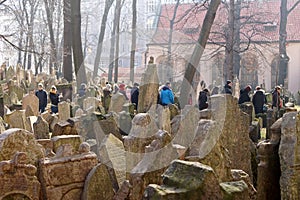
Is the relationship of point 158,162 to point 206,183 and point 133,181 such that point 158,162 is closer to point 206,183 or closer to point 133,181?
point 133,181

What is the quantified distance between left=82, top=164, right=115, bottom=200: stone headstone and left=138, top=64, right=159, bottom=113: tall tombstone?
802 cm

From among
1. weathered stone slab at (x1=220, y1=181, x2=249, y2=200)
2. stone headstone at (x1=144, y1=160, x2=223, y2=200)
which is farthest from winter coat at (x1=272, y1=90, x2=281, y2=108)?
stone headstone at (x1=144, y1=160, x2=223, y2=200)

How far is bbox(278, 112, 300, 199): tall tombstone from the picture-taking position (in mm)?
5410

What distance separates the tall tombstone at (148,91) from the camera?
46.0 feet

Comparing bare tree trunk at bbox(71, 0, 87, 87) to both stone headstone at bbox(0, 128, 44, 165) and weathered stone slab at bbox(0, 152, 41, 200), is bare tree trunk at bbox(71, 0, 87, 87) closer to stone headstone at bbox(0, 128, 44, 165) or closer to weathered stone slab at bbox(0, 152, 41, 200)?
stone headstone at bbox(0, 128, 44, 165)

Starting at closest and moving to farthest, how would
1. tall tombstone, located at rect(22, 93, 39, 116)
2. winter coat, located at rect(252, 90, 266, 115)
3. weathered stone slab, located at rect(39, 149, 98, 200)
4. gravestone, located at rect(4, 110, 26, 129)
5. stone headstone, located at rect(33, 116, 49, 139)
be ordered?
weathered stone slab, located at rect(39, 149, 98, 200) < stone headstone, located at rect(33, 116, 49, 139) < gravestone, located at rect(4, 110, 26, 129) < tall tombstone, located at rect(22, 93, 39, 116) < winter coat, located at rect(252, 90, 266, 115)

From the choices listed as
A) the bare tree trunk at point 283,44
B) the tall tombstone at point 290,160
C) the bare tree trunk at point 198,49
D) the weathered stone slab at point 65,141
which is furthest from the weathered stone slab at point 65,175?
the bare tree trunk at point 283,44

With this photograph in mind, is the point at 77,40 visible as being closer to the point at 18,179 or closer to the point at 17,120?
the point at 17,120

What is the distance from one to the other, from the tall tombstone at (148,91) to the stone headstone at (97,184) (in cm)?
802

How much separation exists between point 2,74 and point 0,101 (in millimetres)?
14939

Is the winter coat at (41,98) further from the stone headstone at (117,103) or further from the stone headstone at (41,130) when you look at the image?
the stone headstone at (41,130)

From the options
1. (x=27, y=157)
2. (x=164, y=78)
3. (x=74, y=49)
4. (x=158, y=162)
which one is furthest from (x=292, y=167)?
(x=164, y=78)

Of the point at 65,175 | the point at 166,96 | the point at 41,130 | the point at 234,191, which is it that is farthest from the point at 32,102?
the point at 234,191

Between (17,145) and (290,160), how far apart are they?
2.91 meters
